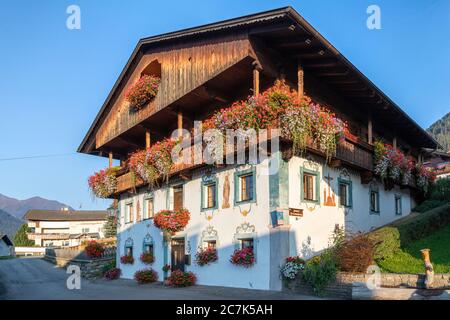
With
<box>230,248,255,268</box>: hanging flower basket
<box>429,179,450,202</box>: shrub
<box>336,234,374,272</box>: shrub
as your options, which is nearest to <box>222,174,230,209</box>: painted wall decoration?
<box>230,248,255,268</box>: hanging flower basket

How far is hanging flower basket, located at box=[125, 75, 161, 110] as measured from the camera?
21.1 m

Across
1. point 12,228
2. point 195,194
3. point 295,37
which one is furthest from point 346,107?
point 12,228

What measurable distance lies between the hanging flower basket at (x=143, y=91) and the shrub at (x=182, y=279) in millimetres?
7995

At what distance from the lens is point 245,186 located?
16734 millimetres

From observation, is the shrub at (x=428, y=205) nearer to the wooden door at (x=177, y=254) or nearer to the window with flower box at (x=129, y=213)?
the wooden door at (x=177, y=254)

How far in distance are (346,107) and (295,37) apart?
244 inches

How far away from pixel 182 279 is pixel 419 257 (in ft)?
28.4

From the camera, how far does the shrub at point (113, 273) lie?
2483 centimetres

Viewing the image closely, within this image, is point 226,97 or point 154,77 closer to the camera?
point 226,97

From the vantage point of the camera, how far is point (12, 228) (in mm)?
167375

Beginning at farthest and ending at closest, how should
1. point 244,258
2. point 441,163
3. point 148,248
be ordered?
point 441,163 → point 148,248 → point 244,258

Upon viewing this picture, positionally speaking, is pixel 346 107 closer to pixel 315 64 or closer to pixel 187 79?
pixel 315 64

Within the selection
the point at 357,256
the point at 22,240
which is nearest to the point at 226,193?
the point at 357,256

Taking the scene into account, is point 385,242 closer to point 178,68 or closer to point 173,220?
point 173,220
